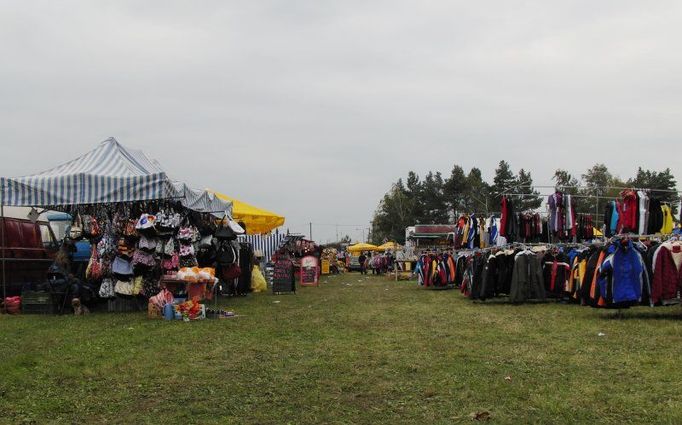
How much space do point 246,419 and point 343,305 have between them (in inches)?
339

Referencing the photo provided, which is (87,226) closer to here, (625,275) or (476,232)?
(625,275)

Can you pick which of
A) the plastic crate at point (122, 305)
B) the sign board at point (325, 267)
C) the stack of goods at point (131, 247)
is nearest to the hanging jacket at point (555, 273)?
the stack of goods at point (131, 247)

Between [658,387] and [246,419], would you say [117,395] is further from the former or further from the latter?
[658,387]

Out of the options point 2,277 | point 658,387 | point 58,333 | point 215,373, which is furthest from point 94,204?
point 658,387

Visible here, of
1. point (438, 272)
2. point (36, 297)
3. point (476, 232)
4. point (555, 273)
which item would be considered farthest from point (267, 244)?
point (555, 273)

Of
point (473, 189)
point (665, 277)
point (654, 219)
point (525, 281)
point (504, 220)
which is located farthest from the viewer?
point (473, 189)

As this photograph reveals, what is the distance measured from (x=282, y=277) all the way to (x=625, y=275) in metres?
10.1

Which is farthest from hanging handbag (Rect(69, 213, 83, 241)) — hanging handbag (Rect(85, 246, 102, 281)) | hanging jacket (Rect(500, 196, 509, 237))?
hanging jacket (Rect(500, 196, 509, 237))

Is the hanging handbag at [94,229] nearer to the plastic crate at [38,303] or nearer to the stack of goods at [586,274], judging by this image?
the plastic crate at [38,303]

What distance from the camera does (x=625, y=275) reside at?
9.23 metres

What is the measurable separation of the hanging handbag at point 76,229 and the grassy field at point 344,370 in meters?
2.36

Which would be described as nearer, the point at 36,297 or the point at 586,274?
the point at 586,274

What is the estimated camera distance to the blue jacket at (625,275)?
9156 millimetres

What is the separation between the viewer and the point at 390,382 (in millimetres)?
5215
